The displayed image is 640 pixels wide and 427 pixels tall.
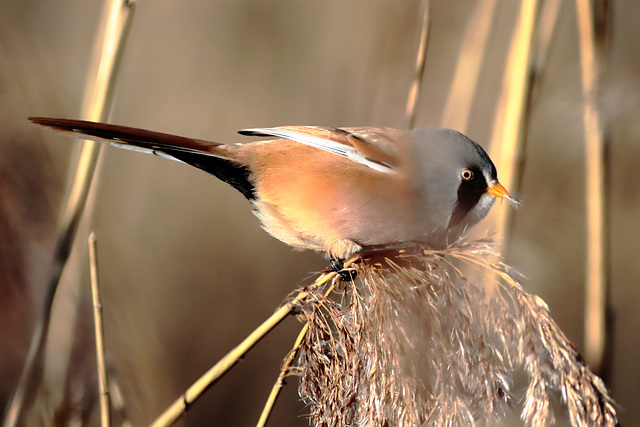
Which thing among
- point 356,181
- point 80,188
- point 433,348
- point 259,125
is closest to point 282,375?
point 433,348

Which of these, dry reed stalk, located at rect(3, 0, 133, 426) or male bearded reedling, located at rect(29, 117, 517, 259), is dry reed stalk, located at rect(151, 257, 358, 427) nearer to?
dry reed stalk, located at rect(3, 0, 133, 426)

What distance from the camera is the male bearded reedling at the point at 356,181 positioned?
180 cm

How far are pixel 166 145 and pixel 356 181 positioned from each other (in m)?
0.62

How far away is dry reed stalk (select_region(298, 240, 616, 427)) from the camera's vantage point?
131 cm

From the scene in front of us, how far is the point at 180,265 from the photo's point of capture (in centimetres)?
314

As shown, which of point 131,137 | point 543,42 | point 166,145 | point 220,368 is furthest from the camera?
point 543,42

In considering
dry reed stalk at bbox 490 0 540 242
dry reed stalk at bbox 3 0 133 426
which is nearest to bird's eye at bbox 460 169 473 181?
dry reed stalk at bbox 490 0 540 242

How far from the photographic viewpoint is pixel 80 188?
144 centimetres

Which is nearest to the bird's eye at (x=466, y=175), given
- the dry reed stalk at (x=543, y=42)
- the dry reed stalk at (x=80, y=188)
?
the dry reed stalk at (x=543, y=42)

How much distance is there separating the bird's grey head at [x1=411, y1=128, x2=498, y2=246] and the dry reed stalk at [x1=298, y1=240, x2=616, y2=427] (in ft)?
1.33

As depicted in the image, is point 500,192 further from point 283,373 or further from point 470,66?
point 283,373

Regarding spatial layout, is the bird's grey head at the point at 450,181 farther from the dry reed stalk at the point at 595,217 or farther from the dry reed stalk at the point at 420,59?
→ the dry reed stalk at the point at 595,217

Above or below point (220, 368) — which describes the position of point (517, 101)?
above

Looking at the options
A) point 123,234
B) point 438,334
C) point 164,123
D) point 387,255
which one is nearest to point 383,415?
point 438,334
